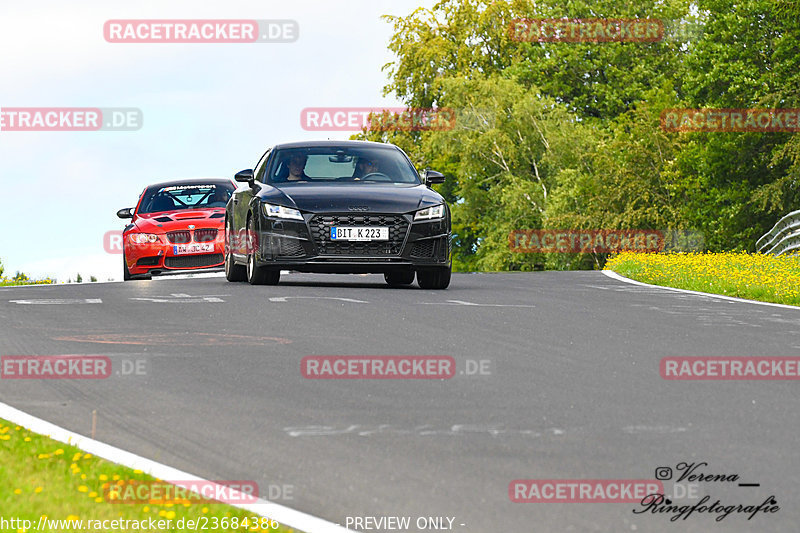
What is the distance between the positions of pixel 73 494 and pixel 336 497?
1.17m

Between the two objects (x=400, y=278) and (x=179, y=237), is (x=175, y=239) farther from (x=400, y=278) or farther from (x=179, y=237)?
(x=400, y=278)

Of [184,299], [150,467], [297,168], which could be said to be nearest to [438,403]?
[150,467]

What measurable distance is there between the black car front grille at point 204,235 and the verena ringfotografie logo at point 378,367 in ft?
42.7

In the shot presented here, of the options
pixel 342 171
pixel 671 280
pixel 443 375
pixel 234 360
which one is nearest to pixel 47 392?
pixel 234 360

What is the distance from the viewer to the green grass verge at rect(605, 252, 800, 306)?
19.2 meters

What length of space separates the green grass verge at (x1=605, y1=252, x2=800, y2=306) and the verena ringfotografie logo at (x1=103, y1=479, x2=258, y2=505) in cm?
1307

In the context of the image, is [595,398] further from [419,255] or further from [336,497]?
[419,255]

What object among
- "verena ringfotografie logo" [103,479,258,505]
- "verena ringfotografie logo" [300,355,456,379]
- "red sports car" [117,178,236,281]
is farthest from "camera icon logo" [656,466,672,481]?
"red sports car" [117,178,236,281]

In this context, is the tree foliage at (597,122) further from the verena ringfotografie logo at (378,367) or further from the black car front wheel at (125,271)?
the verena ringfotografie logo at (378,367)

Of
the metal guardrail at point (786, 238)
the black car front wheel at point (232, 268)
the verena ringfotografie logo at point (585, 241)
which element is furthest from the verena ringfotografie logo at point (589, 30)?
the black car front wheel at point (232, 268)

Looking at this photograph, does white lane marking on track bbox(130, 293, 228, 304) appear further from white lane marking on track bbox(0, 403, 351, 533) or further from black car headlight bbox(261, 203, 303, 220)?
white lane marking on track bbox(0, 403, 351, 533)

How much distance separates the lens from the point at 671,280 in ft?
75.4

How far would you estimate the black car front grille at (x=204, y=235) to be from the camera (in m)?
23.8

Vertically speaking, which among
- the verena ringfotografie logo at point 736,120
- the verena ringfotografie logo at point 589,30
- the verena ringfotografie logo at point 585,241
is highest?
the verena ringfotografie logo at point 589,30
